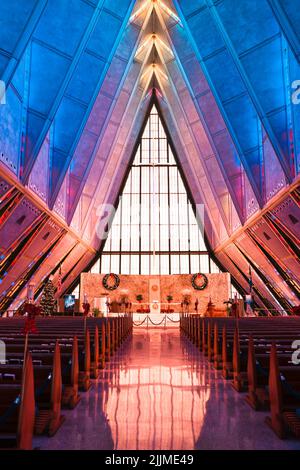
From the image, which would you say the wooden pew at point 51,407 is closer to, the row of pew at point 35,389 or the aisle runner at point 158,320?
the row of pew at point 35,389

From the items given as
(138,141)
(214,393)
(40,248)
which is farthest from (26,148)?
(138,141)

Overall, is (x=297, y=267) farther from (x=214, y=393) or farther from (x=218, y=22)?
(x=214, y=393)

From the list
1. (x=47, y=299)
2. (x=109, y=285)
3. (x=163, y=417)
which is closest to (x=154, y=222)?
(x=109, y=285)

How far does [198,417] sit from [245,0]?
35.7ft

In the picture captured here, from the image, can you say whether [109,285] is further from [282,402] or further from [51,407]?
[282,402]

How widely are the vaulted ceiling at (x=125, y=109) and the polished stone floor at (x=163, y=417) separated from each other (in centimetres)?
679

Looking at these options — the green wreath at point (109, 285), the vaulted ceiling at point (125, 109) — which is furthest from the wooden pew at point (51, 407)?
the green wreath at point (109, 285)

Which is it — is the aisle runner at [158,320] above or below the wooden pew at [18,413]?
above

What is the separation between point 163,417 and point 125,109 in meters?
18.5

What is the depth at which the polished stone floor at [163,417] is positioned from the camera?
3.26 metres

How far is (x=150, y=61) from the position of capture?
23969mm

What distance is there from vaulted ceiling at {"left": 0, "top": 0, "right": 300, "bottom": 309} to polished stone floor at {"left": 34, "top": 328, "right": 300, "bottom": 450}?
267 inches

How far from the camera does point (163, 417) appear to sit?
397 centimetres

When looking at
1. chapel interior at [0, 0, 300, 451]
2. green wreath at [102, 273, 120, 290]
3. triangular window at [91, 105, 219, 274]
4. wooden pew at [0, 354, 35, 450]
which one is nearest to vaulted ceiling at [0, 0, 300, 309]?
chapel interior at [0, 0, 300, 451]
